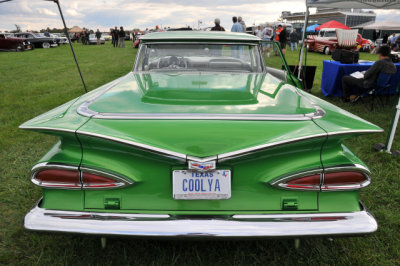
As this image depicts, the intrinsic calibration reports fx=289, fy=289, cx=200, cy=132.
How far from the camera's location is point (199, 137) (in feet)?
4.53

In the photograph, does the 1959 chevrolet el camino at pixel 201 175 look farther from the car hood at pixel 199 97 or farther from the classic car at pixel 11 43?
the classic car at pixel 11 43

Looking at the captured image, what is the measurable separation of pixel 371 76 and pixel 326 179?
478cm

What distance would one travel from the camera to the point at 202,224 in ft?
4.62

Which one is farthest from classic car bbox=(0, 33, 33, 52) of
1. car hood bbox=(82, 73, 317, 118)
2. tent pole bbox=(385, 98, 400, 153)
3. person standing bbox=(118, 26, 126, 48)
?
tent pole bbox=(385, 98, 400, 153)

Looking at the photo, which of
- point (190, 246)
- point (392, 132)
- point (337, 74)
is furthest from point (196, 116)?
point (337, 74)

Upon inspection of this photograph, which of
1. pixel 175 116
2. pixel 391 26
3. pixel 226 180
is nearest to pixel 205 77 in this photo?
pixel 175 116

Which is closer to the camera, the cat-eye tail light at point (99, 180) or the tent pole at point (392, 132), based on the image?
the cat-eye tail light at point (99, 180)

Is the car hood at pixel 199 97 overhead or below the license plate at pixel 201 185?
overhead

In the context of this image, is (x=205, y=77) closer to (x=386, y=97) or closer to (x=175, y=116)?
(x=175, y=116)

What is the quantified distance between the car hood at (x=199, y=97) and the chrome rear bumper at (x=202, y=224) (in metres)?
0.53

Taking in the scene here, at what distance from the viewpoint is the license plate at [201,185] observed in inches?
55.5

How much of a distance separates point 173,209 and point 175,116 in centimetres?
47

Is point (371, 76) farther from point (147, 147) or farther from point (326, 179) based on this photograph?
point (147, 147)

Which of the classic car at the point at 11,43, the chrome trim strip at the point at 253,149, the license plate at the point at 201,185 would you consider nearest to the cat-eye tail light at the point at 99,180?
the license plate at the point at 201,185
